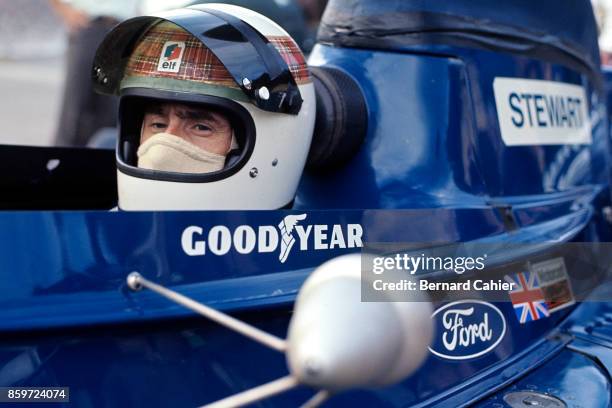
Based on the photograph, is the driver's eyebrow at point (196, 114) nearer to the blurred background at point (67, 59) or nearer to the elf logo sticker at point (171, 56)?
the elf logo sticker at point (171, 56)

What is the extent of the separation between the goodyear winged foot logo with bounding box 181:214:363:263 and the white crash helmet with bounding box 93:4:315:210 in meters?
0.30

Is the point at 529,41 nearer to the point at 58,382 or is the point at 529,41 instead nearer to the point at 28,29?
the point at 58,382

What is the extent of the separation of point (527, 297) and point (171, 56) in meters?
1.10

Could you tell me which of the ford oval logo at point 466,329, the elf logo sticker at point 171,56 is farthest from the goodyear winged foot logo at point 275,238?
the elf logo sticker at point 171,56

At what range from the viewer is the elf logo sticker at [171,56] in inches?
70.1

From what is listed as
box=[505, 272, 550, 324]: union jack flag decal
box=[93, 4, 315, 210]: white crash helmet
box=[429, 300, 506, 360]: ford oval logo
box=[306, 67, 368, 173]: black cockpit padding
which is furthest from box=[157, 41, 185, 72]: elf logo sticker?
box=[505, 272, 550, 324]: union jack flag decal

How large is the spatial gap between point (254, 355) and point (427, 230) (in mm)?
559

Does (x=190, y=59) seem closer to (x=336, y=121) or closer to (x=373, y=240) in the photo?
(x=336, y=121)

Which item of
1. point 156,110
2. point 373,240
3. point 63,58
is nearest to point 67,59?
point 63,58

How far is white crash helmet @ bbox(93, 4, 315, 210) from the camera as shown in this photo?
170cm

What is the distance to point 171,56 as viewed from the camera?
1.80 meters

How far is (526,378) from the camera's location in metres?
1.81

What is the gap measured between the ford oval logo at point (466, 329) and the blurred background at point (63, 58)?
111cm

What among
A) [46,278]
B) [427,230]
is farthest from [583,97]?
[46,278]
